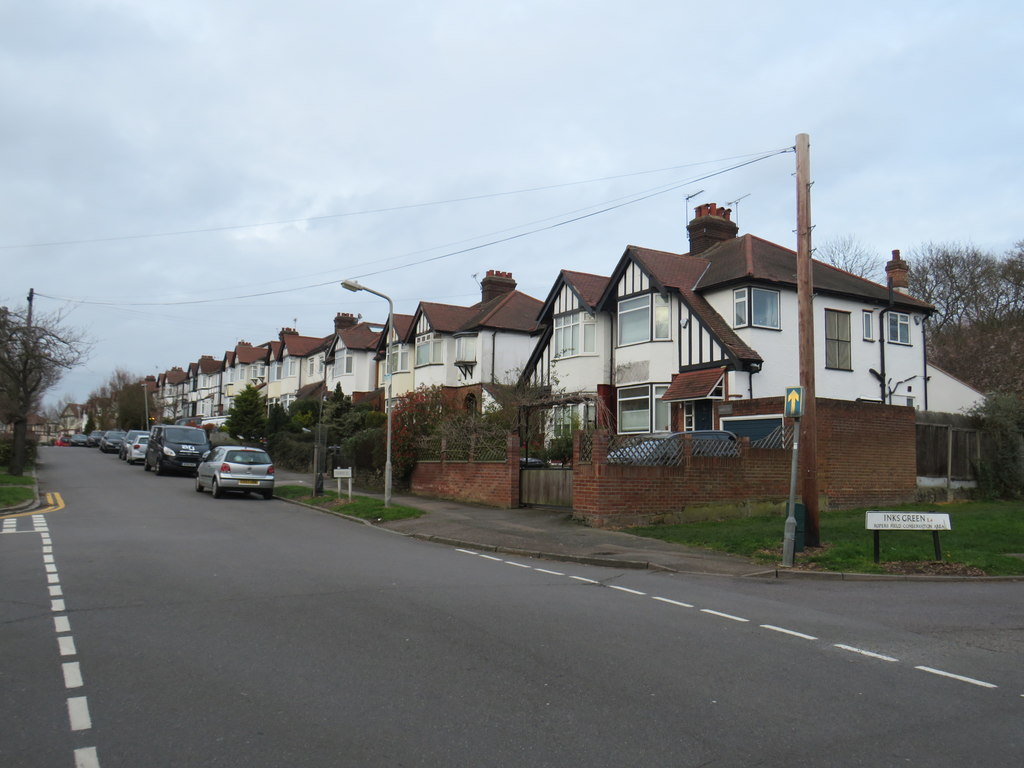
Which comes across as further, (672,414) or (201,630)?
(672,414)

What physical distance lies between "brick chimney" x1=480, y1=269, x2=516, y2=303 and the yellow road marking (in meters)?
24.8

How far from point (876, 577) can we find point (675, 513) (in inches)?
236

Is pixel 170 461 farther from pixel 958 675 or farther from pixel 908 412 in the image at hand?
pixel 958 675

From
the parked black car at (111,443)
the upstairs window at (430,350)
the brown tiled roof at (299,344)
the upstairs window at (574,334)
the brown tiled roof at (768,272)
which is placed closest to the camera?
the brown tiled roof at (768,272)

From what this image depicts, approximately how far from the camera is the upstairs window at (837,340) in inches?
1029

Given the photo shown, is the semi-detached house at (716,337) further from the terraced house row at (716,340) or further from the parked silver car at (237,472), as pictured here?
the parked silver car at (237,472)

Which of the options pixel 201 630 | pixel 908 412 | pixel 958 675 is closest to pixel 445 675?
pixel 201 630

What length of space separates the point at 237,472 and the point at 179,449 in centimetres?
907

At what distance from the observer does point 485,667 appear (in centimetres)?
634

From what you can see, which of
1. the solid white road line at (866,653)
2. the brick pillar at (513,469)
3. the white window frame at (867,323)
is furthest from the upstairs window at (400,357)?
the solid white road line at (866,653)

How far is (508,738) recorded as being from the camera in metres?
4.84

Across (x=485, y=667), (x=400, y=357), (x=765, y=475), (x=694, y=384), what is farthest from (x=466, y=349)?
(x=485, y=667)


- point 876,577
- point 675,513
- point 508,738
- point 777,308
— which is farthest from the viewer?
point 777,308

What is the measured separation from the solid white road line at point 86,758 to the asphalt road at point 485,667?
12 mm
